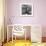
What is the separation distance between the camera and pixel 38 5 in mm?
3402

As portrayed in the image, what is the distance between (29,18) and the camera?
134 inches

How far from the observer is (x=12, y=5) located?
11.1 ft

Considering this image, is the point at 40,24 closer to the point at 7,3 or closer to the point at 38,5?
the point at 38,5

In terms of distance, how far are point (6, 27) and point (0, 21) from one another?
1.01 ft

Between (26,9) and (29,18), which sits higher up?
(26,9)

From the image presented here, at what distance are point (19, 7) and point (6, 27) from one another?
685mm

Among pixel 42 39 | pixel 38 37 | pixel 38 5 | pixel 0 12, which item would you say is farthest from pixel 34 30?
pixel 0 12

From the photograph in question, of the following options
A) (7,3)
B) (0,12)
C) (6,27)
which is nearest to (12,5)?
(7,3)

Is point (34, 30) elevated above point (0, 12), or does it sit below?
below

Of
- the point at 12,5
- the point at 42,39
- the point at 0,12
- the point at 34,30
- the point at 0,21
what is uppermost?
the point at 12,5

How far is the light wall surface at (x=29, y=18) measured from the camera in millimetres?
3385

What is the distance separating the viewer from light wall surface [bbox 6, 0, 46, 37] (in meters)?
3.38

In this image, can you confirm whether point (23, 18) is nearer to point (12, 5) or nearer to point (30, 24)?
point (30, 24)

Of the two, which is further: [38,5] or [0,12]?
[38,5]
